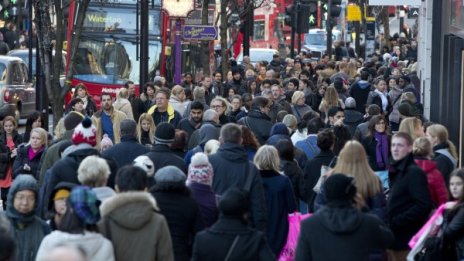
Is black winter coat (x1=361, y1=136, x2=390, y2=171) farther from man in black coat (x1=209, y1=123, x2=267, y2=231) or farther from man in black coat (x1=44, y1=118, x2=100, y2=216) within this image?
man in black coat (x1=44, y1=118, x2=100, y2=216)

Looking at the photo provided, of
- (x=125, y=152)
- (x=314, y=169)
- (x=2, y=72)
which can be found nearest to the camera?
(x=314, y=169)

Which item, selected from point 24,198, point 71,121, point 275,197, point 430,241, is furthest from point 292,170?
point 24,198

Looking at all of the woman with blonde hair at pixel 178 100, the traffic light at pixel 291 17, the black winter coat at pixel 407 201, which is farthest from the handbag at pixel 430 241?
the traffic light at pixel 291 17

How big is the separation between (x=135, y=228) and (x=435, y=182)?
3.32 meters

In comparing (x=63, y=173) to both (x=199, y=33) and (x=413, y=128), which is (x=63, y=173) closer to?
(x=413, y=128)

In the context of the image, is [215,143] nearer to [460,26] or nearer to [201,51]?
[460,26]

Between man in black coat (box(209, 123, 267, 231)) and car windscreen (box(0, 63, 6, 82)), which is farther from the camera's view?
car windscreen (box(0, 63, 6, 82))

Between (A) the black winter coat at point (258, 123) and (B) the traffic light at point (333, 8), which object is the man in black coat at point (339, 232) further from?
(B) the traffic light at point (333, 8)

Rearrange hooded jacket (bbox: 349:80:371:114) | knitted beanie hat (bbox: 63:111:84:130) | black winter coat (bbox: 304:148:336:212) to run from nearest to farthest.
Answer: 1. black winter coat (bbox: 304:148:336:212)
2. knitted beanie hat (bbox: 63:111:84:130)
3. hooded jacket (bbox: 349:80:371:114)

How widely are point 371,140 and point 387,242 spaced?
23.0 ft

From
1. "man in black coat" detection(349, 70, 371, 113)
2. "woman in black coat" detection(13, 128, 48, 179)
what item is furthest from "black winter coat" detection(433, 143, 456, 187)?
"man in black coat" detection(349, 70, 371, 113)

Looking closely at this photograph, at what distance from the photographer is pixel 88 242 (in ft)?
27.7

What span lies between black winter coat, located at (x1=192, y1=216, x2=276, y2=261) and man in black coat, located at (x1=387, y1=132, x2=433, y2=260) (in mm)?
2217

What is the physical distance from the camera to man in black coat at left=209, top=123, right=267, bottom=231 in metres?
11.5
